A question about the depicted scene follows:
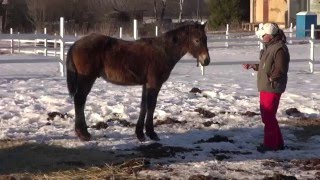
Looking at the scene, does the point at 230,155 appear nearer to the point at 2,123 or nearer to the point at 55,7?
the point at 2,123

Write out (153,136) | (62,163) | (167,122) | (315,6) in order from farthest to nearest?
(315,6) < (167,122) < (153,136) < (62,163)

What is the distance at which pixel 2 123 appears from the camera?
9.72 m

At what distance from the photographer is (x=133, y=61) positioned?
847 centimetres

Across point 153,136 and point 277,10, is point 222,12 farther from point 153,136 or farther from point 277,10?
point 153,136

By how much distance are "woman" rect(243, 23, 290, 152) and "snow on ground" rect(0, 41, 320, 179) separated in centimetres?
21

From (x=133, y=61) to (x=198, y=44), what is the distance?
873mm

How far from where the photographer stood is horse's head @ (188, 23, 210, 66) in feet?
28.1

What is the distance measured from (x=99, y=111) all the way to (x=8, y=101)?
5.96 feet

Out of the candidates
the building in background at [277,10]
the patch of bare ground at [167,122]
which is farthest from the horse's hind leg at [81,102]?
the building in background at [277,10]

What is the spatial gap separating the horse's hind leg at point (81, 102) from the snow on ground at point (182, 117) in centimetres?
14

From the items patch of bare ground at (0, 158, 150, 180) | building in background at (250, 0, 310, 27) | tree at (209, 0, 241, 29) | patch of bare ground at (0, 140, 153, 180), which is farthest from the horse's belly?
tree at (209, 0, 241, 29)

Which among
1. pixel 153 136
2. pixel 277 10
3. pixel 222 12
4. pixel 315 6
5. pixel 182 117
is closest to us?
pixel 153 136

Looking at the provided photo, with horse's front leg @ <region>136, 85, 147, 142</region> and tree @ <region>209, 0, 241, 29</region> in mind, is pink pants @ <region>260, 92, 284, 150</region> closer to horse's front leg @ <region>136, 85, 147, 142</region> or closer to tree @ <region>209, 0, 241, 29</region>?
horse's front leg @ <region>136, 85, 147, 142</region>

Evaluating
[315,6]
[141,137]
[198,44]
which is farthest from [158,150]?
[315,6]
